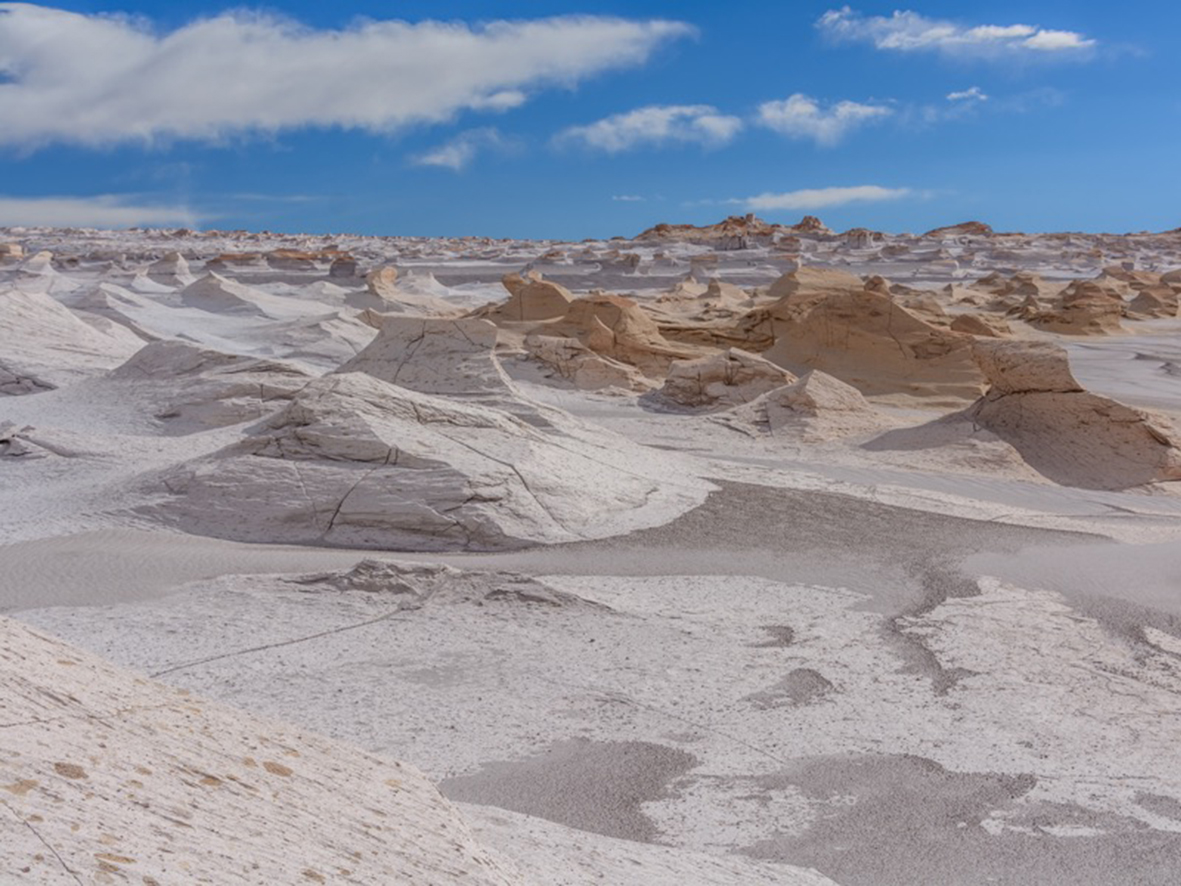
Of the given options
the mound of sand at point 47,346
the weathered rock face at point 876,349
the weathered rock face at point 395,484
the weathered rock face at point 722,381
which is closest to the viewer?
the weathered rock face at point 395,484

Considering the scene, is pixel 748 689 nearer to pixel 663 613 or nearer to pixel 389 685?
pixel 663 613

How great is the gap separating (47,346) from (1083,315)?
64.2 ft

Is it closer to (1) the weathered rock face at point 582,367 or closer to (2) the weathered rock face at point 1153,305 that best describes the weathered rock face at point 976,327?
(1) the weathered rock face at point 582,367

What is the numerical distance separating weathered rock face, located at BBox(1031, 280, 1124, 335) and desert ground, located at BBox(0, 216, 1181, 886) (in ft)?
32.6

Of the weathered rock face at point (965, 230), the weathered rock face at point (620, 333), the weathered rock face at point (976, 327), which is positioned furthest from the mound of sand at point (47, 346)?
the weathered rock face at point (965, 230)

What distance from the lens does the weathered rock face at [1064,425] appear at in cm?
1045

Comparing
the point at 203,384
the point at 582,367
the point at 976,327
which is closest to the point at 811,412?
the point at 582,367

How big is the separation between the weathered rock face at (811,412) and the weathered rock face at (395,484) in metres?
3.53

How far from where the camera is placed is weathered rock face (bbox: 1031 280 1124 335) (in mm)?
24016

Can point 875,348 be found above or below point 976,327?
below

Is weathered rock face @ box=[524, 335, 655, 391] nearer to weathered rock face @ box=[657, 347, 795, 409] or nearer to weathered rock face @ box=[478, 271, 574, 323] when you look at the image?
weathered rock face @ box=[657, 347, 795, 409]

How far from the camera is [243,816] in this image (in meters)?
2.46

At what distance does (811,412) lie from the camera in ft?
39.3

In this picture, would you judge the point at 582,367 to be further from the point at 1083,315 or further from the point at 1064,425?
the point at 1083,315
